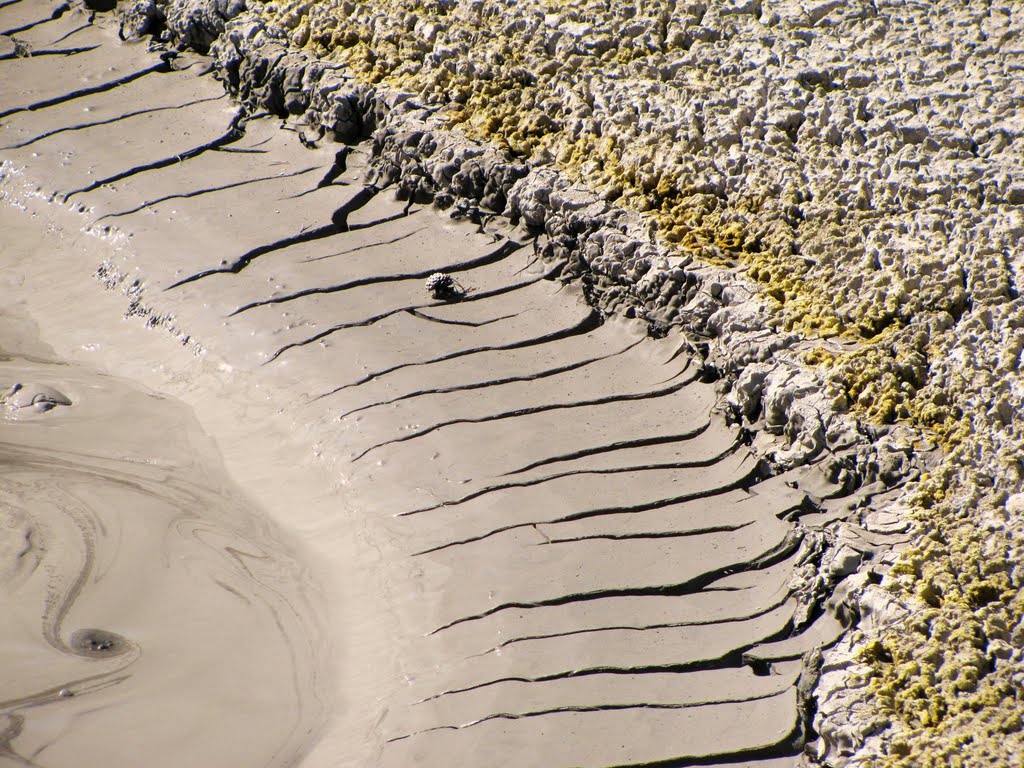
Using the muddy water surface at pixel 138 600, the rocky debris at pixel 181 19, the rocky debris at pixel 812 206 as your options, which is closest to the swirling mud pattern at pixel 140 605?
the muddy water surface at pixel 138 600

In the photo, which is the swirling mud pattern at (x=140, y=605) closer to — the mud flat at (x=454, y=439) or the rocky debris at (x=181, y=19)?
the mud flat at (x=454, y=439)

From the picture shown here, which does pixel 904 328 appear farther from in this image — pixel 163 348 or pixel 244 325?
pixel 163 348

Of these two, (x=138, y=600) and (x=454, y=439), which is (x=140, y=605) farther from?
(x=454, y=439)

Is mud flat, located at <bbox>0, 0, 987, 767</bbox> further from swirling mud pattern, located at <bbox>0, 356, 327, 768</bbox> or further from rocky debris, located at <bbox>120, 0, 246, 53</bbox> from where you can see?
rocky debris, located at <bbox>120, 0, 246, 53</bbox>

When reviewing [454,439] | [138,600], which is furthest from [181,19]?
[138,600]

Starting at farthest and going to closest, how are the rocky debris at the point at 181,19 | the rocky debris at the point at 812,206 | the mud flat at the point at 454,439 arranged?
the rocky debris at the point at 181,19 → the mud flat at the point at 454,439 → the rocky debris at the point at 812,206

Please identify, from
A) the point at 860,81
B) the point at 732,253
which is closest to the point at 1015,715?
the point at 732,253
